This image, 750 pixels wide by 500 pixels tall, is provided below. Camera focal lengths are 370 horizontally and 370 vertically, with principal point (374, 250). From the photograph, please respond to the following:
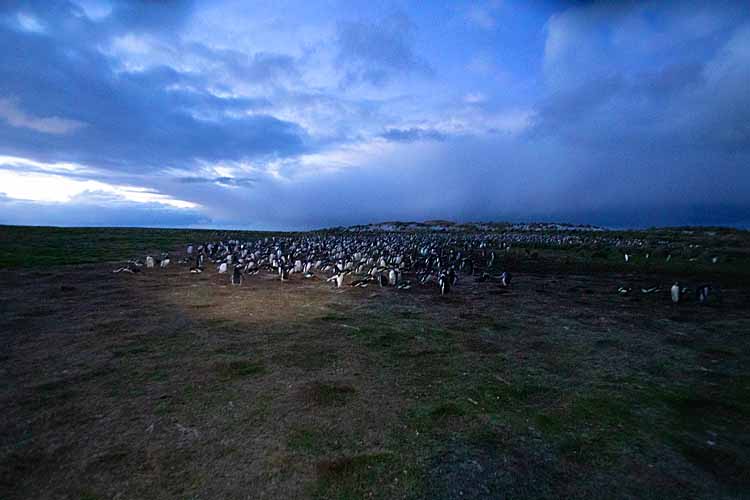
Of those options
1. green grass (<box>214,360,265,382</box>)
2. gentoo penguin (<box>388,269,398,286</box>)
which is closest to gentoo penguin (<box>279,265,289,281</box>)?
gentoo penguin (<box>388,269,398,286</box>)

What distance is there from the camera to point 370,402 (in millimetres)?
5715

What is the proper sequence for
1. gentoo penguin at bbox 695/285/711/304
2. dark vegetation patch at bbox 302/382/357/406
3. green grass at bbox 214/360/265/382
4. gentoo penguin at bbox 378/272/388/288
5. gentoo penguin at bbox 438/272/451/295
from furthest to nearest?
gentoo penguin at bbox 378/272/388/288
gentoo penguin at bbox 438/272/451/295
gentoo penguin at bbox 695/285/711/304
green grass at bbox 214/360/265/382
dark vegetation patch at bbox 302/382/357/406

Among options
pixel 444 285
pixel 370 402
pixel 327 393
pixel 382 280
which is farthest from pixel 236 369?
pixel 382 280

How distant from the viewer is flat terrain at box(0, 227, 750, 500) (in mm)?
4023

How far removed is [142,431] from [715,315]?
1483 cm

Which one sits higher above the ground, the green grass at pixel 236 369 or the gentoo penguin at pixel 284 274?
the gentoo penguin at pixel 284 274

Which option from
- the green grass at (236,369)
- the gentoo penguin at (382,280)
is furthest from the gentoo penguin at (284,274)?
the green grass at (236,369)

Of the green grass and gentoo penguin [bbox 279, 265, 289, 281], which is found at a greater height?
gentoo penguin [bbox 279, 265, 289, 281]

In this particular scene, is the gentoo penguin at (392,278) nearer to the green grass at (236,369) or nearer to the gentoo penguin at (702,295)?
the green grass at (236,369)

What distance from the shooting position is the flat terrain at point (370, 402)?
4023mm

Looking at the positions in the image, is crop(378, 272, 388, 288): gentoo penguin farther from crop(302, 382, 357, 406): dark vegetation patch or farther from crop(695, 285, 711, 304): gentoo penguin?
crop(695, 285, 711, 304): gentoo penguin

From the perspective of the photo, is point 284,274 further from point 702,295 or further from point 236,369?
point 702,295

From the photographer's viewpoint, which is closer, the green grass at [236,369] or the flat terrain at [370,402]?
the flat terrain at [370,402]

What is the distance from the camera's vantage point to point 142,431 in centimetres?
484
